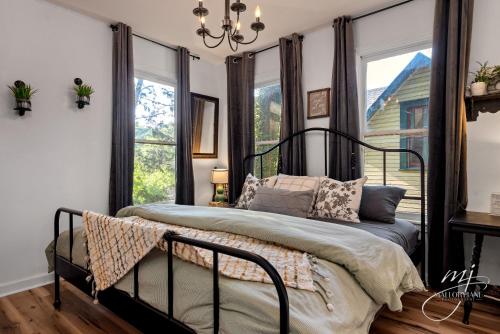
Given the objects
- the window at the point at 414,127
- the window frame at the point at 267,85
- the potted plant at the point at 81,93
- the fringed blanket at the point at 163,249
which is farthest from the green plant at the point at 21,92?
the window at the point at 414,127

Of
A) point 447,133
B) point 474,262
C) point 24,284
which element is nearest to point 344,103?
point 447,133

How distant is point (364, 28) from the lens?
301 cm

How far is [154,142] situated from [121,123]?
52 cm

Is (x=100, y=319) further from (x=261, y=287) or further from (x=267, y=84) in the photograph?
(x=267, y=84)

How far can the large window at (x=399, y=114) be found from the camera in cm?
275

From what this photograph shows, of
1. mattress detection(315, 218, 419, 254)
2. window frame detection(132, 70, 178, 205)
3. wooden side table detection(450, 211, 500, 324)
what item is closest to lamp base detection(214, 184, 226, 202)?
window frame detection(132, 70, 178, 205)

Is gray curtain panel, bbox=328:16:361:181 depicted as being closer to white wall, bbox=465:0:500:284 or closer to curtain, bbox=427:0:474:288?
curtain, bbox=427:0:474:288

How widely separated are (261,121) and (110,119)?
5.88 feet

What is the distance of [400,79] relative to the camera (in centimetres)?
289

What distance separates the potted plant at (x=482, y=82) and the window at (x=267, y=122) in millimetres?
1975

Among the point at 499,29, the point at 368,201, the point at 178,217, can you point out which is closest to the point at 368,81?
the point at 499,29

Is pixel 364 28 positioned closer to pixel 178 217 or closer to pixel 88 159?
pixel 178 217

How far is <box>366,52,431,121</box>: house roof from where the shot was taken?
2762 millimetres

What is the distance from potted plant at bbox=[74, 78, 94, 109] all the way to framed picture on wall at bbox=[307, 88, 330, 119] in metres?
2.26
